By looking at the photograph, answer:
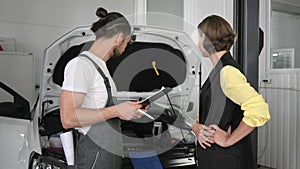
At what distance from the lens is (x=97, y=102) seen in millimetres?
1435

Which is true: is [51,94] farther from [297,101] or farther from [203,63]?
[297,101]

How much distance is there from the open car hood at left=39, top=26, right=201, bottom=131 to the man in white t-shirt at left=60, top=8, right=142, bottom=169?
24.2 inches

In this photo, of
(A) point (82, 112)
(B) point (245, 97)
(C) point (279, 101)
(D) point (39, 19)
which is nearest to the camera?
(A) point (82, 112)

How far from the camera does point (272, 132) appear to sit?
176 inches

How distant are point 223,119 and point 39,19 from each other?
3931 millimetres

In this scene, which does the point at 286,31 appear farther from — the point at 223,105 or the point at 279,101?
the point at 223,105

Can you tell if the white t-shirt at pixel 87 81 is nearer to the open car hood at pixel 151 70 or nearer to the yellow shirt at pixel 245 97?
the yellow shirt at pixel 245 97

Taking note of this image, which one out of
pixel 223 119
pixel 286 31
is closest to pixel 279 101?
pixel 286 31

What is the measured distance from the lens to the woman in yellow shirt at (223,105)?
147 cm

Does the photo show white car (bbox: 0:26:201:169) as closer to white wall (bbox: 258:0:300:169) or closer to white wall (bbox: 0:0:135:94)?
white wall (bbox: 258:0:300:169)

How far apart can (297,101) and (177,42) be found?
8.28 ft

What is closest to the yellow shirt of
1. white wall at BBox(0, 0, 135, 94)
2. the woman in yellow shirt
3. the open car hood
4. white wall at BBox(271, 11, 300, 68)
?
the woman in yellow shirt

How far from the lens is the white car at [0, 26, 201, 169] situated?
1.89m

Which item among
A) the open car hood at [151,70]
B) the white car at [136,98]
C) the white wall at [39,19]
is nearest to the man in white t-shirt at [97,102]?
the white car at [136,98]
